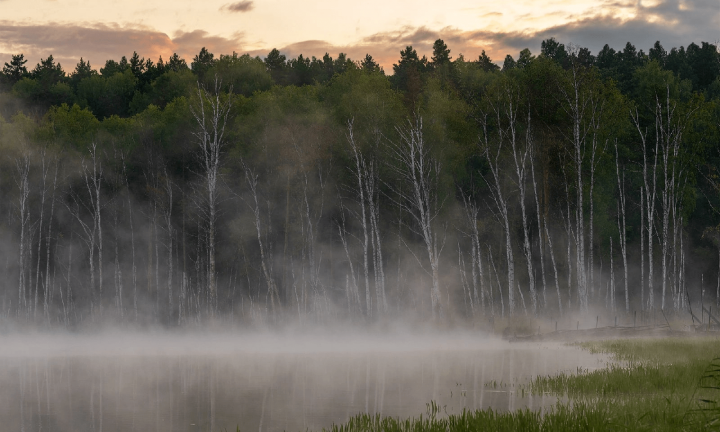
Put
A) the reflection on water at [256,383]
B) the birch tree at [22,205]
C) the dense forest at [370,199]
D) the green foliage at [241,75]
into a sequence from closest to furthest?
the reflection on water at [256,383] < the dense forest at [370,199] < the birch tree at [22,205] < the green foliage at [241,75]

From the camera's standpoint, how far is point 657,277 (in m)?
55.3

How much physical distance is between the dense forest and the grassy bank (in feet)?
69.1

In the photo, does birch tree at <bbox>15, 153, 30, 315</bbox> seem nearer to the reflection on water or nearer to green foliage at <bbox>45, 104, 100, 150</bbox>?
green foliage at <bbox>45, 104, 100, 150</bbox>

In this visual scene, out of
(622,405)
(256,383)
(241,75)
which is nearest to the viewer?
(622,405)

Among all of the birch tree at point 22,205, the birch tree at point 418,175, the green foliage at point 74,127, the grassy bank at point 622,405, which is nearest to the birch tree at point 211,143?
the green foliage at point 74,127

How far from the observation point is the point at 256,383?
18641mm

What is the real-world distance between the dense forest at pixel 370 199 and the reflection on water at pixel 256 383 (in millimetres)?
10871

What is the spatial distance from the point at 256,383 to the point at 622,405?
9.63 meters

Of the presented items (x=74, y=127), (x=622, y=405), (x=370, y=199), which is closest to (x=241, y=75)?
(x=74, y=127)

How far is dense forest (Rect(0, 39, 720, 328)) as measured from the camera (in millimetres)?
42750

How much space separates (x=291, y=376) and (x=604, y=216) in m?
32.2

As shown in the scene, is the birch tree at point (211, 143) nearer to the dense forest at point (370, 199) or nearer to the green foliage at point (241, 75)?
the dense forest at point (370, 199)

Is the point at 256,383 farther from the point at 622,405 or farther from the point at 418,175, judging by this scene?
the point at 418,175

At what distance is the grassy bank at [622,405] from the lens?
9766mm
